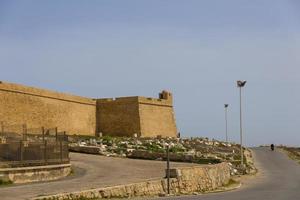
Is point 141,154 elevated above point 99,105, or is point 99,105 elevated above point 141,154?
point 99,105

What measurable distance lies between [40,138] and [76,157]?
793cm

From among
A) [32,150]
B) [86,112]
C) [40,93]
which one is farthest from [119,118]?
[32,150]

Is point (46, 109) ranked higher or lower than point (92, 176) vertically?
higher

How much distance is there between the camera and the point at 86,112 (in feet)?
179

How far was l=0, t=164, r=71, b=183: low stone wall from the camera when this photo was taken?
18.8 m

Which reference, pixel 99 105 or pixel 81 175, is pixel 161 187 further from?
pixel 99 105

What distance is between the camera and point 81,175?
22266 millimetres

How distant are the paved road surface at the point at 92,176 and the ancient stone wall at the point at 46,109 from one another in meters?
11.7

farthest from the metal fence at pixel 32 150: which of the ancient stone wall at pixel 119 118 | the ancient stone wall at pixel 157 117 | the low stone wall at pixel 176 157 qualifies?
the ancient stone wall at pixel 157 117

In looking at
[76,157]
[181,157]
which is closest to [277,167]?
[181,157]

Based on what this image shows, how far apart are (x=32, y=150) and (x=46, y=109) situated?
86.2ft

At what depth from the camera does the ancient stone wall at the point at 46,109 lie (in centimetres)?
4153

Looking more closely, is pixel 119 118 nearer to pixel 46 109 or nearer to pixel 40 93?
pixel 46 109

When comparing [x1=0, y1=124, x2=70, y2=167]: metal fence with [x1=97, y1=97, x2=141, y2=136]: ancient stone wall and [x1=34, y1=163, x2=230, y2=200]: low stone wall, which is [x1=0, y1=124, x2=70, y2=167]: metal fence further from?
[x1=97, y1=97, x2=141, y2=136]: ancient stone wall
